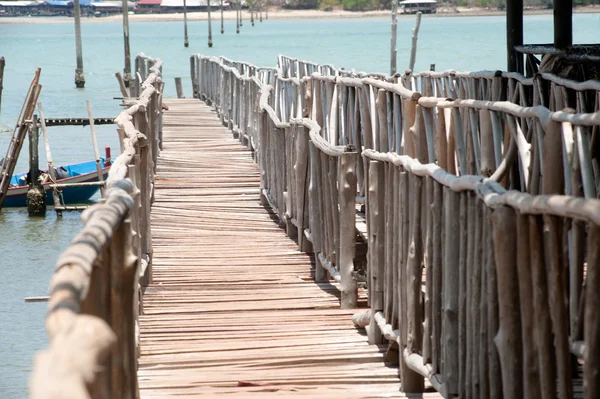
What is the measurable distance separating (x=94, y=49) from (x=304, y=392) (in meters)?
108

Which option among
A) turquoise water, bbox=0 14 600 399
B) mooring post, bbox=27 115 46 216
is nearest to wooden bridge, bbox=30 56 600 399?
turquoise water, bbox=0 14 600 399

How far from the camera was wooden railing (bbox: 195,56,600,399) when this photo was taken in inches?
132

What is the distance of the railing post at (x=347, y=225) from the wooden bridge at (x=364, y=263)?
0.01 metres

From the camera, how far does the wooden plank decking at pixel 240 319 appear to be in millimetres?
5246

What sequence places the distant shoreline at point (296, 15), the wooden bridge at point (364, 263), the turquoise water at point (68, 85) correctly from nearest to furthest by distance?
the wooden bridge at point (364, 263) → the turquoise water at point (68, 85) → the distant shoreline at point (296, 15)

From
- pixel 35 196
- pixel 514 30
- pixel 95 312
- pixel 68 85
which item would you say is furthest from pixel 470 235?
pixel 68 85

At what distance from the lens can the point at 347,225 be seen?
21.4 feet

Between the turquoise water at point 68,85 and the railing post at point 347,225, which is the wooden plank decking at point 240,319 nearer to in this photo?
the railing post at point 347,225

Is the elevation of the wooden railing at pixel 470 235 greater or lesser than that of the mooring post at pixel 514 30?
lesser

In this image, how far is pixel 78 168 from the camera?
25.3m

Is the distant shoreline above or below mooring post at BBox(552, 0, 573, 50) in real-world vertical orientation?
above

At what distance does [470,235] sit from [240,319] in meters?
2.74

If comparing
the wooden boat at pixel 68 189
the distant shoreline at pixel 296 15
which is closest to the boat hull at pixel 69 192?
the wooden boat at pixel 68 189

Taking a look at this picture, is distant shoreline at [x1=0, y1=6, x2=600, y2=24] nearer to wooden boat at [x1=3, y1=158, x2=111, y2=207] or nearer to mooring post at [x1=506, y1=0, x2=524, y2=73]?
wooden boat at [x1=3, y1=158, x2=111, y2=207]
